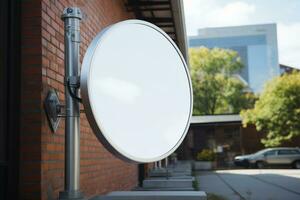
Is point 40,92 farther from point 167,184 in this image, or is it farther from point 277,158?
point 277,158

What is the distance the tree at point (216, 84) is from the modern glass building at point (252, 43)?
49.8 m

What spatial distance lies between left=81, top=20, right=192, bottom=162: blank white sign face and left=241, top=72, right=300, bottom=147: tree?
30816 mm

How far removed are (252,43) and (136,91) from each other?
10974 cm

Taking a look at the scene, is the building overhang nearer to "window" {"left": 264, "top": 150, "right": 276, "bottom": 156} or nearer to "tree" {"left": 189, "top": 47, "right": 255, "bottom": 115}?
"window" {"left": 264, "top": 150, "right": 276, "bottom": 156}

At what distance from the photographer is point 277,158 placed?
30.8m

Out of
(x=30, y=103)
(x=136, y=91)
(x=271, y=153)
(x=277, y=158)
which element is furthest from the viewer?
(x=271, y=153)

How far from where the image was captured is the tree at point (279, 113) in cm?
3219

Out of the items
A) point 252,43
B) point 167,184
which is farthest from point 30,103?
Result: point 252,43

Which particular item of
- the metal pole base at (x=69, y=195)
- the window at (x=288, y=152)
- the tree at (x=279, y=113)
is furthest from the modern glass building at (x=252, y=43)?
the metal pole base at (x=69, y=195)

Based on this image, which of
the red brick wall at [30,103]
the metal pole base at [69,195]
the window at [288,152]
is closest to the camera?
the metal pole base at [69,195]

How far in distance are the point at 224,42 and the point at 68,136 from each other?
105 m

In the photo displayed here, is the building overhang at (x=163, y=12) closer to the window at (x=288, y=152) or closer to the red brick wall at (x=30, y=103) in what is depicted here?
the red brick wall at (x=30, y=103)

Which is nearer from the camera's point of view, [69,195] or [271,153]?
[69,195]

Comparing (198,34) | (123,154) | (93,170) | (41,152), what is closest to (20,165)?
(41,152)
